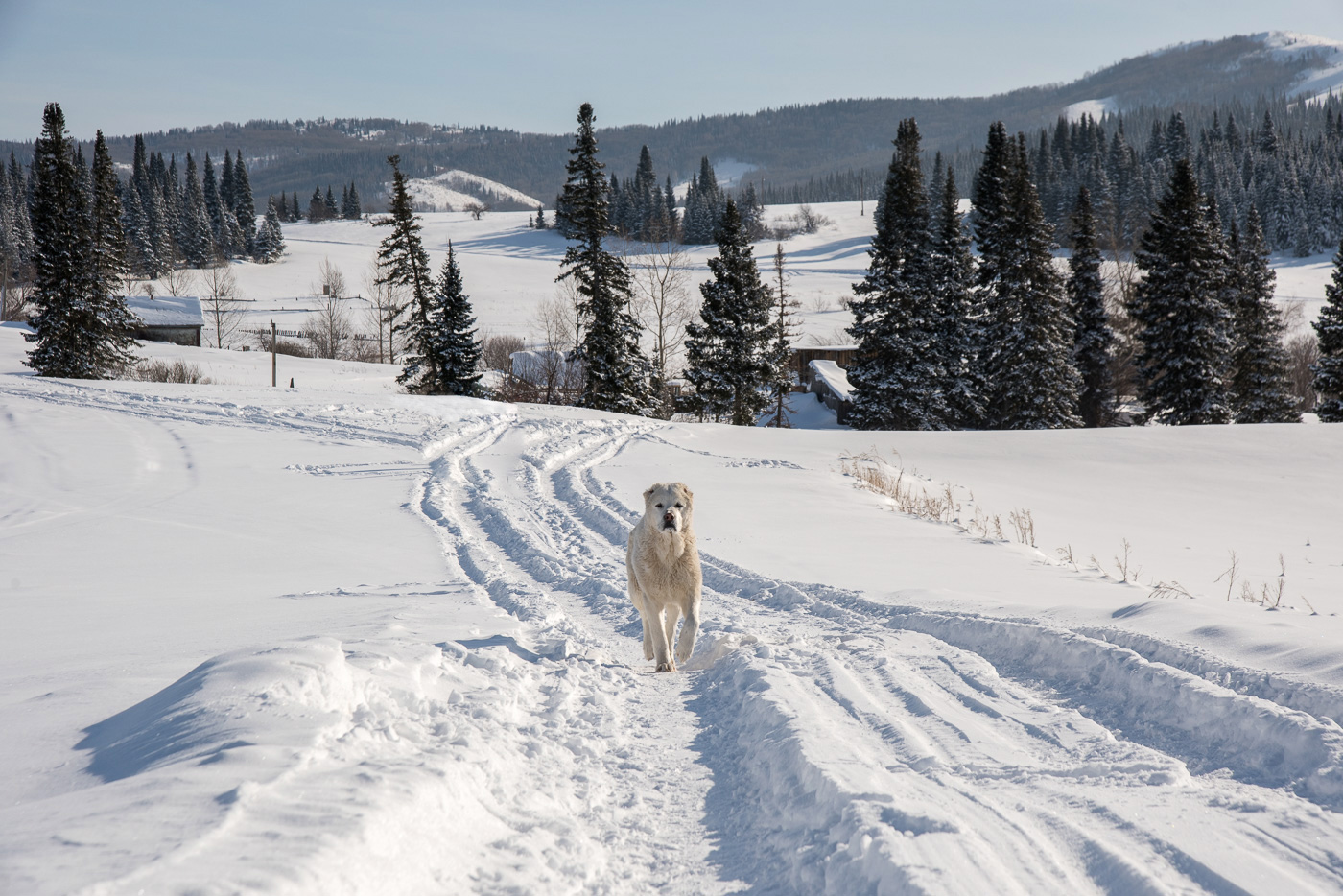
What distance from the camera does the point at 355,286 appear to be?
309 ft

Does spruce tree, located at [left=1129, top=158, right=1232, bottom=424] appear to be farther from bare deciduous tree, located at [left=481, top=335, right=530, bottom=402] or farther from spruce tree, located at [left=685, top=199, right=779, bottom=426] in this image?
bare deciduous tree, located at [left=481, top=335, right=530, bottom=402]

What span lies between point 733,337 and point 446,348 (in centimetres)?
1410

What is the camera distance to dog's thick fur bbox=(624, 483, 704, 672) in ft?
21.1

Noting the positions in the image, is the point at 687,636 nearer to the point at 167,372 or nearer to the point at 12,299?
the point at 167,372

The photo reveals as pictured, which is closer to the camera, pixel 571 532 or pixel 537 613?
pixel 537 613

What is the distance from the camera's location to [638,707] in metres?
5.27

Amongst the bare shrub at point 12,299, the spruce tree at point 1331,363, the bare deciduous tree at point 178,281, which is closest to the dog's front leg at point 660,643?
the spruce tree at point 1331,363

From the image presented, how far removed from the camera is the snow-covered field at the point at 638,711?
292 centimetres

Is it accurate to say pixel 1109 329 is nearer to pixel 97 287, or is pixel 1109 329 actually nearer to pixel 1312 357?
pixel 1312 357

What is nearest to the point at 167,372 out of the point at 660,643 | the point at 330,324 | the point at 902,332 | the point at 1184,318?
the point at 330,324

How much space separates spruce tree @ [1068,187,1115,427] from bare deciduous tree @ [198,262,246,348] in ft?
194

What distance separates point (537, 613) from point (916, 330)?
33.9 metres

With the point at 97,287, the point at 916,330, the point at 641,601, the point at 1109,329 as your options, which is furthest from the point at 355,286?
the point at 641,601

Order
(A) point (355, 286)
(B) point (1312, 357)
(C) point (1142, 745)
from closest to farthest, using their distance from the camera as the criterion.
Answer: (C) point (1142, 745)
(B) point (1312, 357)
(A) point (355, 286)
